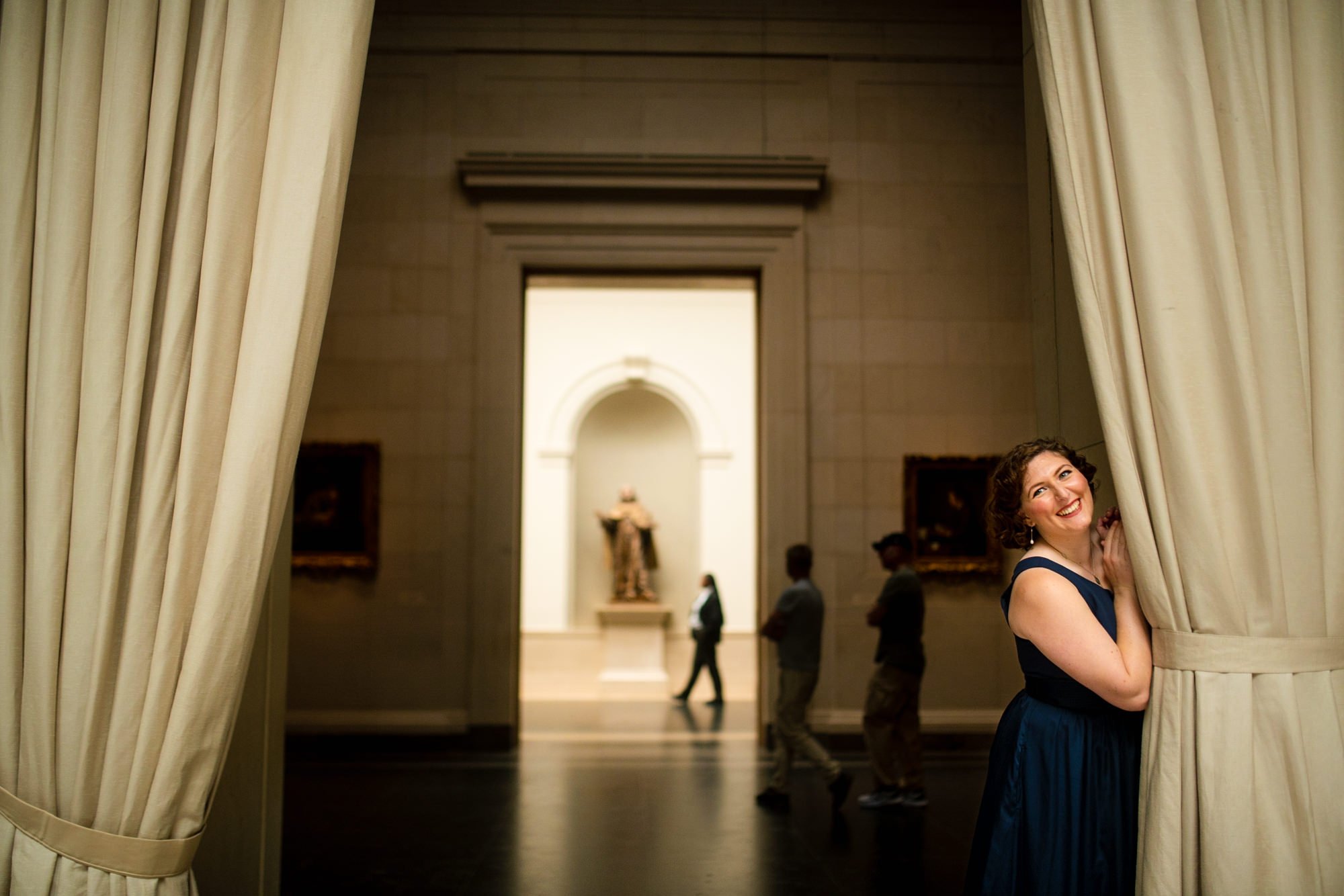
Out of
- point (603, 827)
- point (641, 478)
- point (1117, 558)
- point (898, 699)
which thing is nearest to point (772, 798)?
point (898, 699)

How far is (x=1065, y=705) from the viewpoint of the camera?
105 inches

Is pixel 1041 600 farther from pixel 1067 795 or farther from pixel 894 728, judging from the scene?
pixel 894 728

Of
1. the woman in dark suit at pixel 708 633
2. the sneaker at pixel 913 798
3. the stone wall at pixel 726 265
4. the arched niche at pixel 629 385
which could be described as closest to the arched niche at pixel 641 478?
the arched niche at pixel 629 385

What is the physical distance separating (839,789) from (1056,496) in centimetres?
493

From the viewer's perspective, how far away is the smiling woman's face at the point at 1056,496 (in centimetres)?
261

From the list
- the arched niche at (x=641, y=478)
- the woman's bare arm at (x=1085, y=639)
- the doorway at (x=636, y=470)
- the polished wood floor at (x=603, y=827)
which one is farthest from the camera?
the arched niche at (x=641, y=478)

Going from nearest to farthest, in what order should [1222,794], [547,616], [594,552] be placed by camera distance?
[1222,794] → [547,616] → [594,552]

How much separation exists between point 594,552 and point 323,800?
9.54m

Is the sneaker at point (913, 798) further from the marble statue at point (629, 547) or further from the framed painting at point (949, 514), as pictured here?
the marble statue at point (629, 547)

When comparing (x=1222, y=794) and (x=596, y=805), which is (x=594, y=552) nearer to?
(x=596, y=805)

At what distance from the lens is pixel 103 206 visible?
2.67 m

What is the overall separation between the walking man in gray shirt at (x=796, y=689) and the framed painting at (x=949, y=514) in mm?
2572

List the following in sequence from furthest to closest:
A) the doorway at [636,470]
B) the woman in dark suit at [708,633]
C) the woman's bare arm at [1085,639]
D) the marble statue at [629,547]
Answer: the marble statue at [629,547], the doorway at [636,470], the woman in dark suit at [708,633], the woman's bare arm at [1085,639]

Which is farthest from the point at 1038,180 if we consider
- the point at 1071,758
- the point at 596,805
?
the point at 596,805
